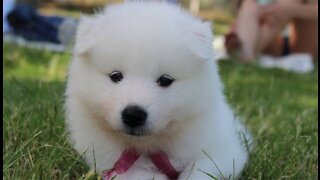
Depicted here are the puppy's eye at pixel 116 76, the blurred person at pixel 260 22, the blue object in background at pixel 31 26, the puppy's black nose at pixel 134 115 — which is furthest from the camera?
the blurred person at pixel 260 22

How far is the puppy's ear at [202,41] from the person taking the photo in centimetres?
288

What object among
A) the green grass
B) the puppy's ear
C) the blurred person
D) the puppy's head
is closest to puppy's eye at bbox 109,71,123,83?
the puppy's head

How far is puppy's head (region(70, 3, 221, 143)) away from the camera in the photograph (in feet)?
8.86

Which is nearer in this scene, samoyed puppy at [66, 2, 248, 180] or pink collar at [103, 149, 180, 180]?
samoyed puppy at [66, 2, 248, 180]

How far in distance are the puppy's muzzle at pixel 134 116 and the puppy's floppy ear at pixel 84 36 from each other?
0.41m

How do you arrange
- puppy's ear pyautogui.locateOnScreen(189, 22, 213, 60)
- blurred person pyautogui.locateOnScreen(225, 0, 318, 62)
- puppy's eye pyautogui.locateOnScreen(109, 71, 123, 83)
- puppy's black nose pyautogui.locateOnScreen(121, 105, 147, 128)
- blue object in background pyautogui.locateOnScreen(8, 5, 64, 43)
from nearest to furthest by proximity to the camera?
puppy's black nose pyautogui.locateOnScreen(121, 105, 147, 128) → puppy's eye pyautogui.locateOnScreen(109, 71, 123, 83) → puppy's ear pyautogui.locateOnScreen(189, 22, 213, 60) → blue object in background pyautogui.locateOnScreen(8, 5, 64, 43) → blurred person pyautogui.locateOnScreen(225, 0, 318, 62)

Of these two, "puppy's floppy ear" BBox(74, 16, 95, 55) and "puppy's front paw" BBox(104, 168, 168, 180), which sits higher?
"puppy's floppy ear" BBox(74, 16, 95, 55)

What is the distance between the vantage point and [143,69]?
2723mm

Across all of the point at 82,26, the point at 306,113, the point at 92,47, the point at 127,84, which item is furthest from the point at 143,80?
the point at 306,113

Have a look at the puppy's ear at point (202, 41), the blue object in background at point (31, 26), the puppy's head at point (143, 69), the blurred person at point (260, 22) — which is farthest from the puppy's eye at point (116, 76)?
the blurred person at point (260, 22)

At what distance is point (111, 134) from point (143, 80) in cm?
41

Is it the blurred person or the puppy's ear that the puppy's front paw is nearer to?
the puppy's ear

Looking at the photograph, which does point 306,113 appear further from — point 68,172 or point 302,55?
point 302,55

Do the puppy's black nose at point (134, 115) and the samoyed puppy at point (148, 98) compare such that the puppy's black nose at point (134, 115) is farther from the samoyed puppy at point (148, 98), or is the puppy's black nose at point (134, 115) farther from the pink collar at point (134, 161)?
the pink collar at point (134, 161)
